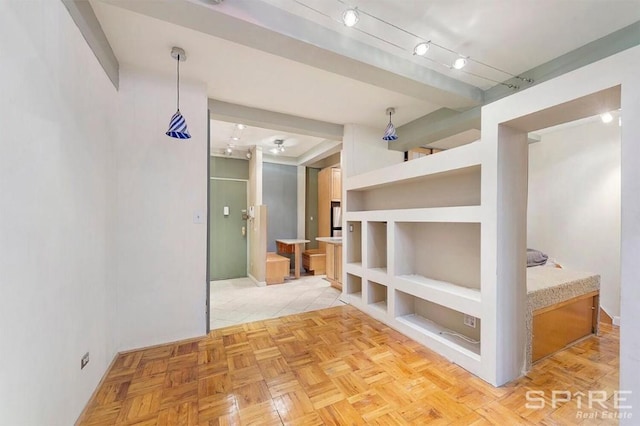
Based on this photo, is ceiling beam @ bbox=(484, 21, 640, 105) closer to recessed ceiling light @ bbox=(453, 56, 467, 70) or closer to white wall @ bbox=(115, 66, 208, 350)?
recessed ceiling light @ bbox=(453, 56, 467, 70)

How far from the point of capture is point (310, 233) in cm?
653

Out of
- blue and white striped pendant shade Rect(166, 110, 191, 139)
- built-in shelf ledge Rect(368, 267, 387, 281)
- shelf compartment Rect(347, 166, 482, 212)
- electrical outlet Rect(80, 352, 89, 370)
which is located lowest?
electrical outlet Rect(80, 352, 89, 370)

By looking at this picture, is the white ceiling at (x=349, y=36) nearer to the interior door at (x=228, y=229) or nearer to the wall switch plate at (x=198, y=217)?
the wall switch plate at (x=198, y=217)

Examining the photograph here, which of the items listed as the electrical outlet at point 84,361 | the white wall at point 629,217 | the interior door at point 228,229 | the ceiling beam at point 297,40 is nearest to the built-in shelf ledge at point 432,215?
the white wall at point 629,217

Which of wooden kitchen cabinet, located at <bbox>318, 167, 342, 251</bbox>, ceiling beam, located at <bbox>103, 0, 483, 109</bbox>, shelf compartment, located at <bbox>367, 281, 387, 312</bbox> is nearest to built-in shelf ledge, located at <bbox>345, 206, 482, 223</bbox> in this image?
shelf compartment, located at <bbox>367, 281, 387, 312</bbox>

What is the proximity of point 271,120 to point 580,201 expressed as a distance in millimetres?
4400

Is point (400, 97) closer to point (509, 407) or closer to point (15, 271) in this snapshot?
point (509, 407)

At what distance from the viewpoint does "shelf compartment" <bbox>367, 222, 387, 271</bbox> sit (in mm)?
3428

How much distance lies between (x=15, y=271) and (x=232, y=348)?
181 centimetres

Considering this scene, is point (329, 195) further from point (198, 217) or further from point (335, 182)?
point (198, 217)

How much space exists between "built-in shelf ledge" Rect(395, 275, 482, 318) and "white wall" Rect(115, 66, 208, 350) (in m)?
2.17

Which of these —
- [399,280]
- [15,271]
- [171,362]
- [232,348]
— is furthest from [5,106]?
[399,280]

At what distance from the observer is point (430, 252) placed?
2.93 metres

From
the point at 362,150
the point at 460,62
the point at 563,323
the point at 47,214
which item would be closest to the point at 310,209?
the point at 362,150
